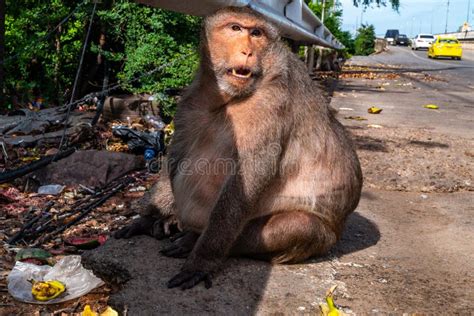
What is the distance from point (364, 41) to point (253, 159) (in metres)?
49.0

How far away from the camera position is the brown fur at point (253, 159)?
262cm

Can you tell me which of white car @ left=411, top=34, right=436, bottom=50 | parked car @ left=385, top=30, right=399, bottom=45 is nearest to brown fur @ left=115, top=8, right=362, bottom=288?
white car @ left=411, top=34, right=436, bottom=50

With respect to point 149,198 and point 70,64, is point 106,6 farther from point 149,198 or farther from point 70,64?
point 149,198

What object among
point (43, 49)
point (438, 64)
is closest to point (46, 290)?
point (43, 49)

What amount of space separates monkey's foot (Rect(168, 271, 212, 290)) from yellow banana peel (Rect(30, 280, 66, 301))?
1.79 ft

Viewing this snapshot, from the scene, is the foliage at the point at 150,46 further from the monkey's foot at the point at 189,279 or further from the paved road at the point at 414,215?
the monkey's foot at the point at 189,279

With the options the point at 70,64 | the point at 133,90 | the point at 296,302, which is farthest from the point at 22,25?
the point at 296,302

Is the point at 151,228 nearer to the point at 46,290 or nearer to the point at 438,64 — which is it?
the point at 46,290

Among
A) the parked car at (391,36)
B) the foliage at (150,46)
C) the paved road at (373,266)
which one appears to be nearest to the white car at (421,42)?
the parked car at (391,36)

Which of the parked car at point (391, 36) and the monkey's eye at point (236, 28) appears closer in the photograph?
the monkey's eye at point (236, 28)

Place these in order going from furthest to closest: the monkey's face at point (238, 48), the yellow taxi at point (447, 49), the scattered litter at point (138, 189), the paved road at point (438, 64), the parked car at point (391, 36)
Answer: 1. the parked car at point (391, 36)
2. the yellow taxi at point (447, 49)
3. the paved road at point (438, 64)
4. the scattered litter at point (138, 189)
5. the monkey's face at point (238, 48)

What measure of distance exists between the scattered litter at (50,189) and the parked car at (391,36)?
70856 mm

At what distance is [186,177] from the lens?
9.41 feet

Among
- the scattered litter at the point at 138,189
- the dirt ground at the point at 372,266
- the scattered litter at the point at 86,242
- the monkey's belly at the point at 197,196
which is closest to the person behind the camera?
the dirt ground at the point at 372,266
